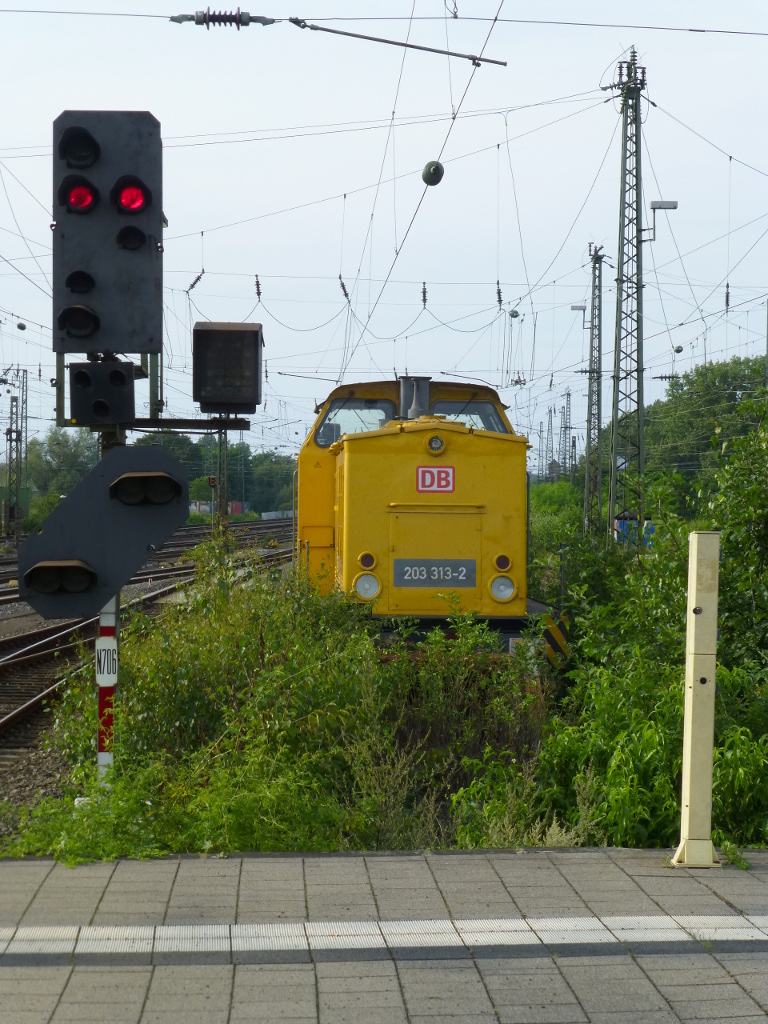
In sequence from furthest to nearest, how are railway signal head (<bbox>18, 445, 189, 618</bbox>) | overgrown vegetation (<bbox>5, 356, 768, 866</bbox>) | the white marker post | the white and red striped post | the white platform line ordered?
the white and red striped post → overgrown vegetation (<bbox>5, 356, 768, 866</bbox>) → railway signal head (<bbox>18, 445, 189, 618</bbox>) → the white marker post → the white platform line

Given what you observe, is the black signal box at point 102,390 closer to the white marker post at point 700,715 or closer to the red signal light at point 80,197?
the red signal light at point 80,197

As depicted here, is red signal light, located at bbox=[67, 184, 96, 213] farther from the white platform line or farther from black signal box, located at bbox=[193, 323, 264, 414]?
the white platform line

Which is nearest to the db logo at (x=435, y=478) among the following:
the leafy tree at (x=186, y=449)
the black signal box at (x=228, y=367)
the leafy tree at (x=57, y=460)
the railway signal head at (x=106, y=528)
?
the black signal box at (x=228, y=367)

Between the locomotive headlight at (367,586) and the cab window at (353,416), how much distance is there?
75.8 inches

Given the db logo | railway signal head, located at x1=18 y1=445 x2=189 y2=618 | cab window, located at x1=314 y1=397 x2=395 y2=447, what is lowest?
railway signal head, located at x1=18 y1=445 x2=189 y2=618

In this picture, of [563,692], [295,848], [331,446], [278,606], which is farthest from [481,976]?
[331,446]

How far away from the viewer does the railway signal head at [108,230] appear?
5766mm

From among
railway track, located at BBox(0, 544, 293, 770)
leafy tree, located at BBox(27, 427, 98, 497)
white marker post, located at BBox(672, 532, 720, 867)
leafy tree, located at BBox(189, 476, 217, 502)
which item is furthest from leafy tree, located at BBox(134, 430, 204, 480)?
white marker post, located at BBox(672, 532, 720, 867)

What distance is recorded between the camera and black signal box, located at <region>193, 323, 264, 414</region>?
242 inches

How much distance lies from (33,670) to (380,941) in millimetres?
10916

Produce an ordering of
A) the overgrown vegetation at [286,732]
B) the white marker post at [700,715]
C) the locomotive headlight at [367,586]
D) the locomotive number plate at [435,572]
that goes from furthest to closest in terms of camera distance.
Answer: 1. the locomotive number plate at [435,572]
2. the locomotive headlight at [367,586]
3. the overgrown vegetation at [286,732]
4. the white marker post at [700,715]

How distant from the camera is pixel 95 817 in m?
5.22

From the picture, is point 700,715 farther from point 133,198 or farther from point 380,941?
point 133,198

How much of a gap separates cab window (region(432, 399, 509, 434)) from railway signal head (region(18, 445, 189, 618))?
221 inches
